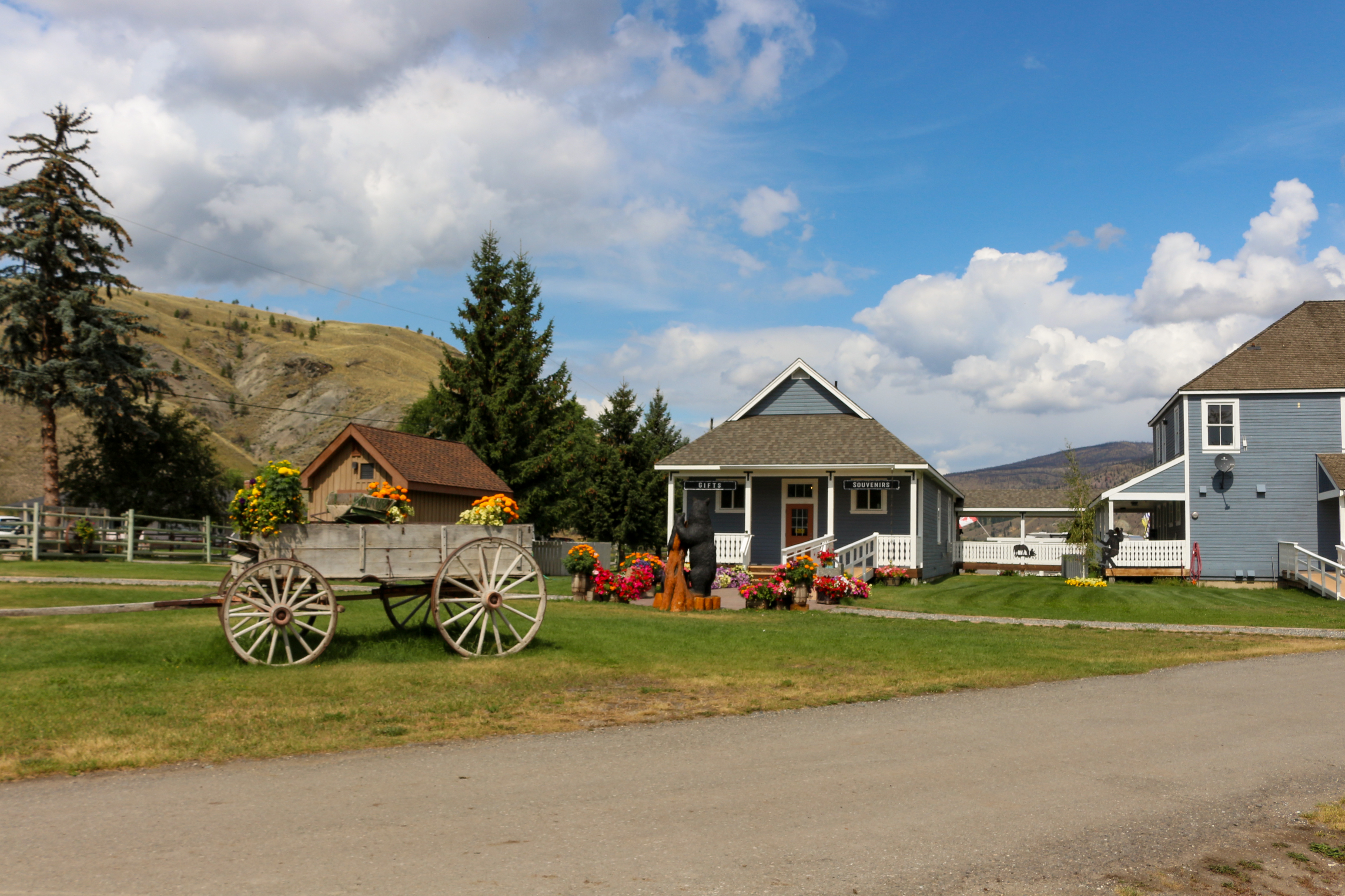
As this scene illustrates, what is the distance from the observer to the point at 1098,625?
18094 millimetres

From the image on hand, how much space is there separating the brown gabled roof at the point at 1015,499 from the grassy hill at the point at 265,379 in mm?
61870

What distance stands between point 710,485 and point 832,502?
4.15m

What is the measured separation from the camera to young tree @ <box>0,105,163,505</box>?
38906mm

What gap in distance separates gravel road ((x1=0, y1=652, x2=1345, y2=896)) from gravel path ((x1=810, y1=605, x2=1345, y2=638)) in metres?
9.22

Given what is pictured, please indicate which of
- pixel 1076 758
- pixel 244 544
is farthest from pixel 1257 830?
pixel 244 544

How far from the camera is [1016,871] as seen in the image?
15.1ft

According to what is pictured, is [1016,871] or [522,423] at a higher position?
[522,423]

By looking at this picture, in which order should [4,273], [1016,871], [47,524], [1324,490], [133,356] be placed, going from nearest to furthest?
[1016,871]
[1324,490]
[47,524]
[4,273]
[133,356]

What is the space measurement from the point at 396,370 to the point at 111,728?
138448 mm

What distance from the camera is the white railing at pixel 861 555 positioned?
27109 millimetres

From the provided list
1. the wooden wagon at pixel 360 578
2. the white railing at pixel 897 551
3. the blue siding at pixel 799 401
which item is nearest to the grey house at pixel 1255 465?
the white railing at pixel 897 551

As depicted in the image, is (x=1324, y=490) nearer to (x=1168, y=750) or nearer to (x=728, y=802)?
(x=1168, y=750)

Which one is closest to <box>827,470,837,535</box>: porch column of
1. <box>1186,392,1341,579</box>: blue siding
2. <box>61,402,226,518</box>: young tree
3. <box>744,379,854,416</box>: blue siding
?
<box>744,379,854,416</box>: blue siding

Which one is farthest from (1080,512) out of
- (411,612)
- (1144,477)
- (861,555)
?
(411,612)
